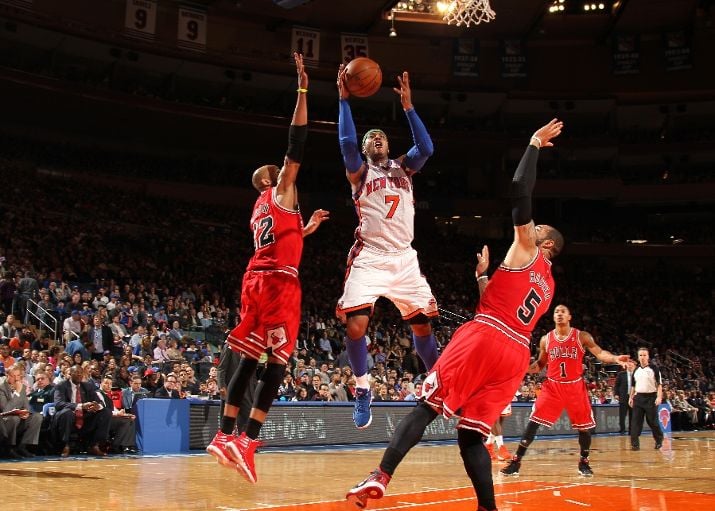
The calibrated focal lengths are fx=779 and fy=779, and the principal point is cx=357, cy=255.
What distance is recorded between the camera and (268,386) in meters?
6.59

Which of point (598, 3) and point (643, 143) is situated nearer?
point (598, 3)

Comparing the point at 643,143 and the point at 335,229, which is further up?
the point at 643,143

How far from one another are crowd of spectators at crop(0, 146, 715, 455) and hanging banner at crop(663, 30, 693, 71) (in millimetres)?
9805

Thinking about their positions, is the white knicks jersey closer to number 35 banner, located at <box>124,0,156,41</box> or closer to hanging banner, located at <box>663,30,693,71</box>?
number 35 banner, located at <box>124,0,156,41</box>

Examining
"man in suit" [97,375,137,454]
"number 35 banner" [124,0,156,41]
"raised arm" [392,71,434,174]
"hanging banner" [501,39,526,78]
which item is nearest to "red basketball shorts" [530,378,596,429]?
"raised arm" [392,71,434,174]

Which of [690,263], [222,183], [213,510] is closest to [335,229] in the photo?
[222,183]

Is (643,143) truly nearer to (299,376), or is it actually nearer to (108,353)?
(299,376)

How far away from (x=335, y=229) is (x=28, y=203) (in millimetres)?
13598

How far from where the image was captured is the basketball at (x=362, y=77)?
696cm

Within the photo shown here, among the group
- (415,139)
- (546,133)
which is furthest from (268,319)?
(546,133)

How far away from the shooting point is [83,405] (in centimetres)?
1203

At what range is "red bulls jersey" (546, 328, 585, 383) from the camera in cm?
1074

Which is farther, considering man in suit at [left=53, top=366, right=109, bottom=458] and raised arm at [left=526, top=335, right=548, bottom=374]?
man in suit at [left=53, top=366, right=109, bottom=458]

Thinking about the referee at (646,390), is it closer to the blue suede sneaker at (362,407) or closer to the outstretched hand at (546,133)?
the blue suede sneaker at (362,407)
